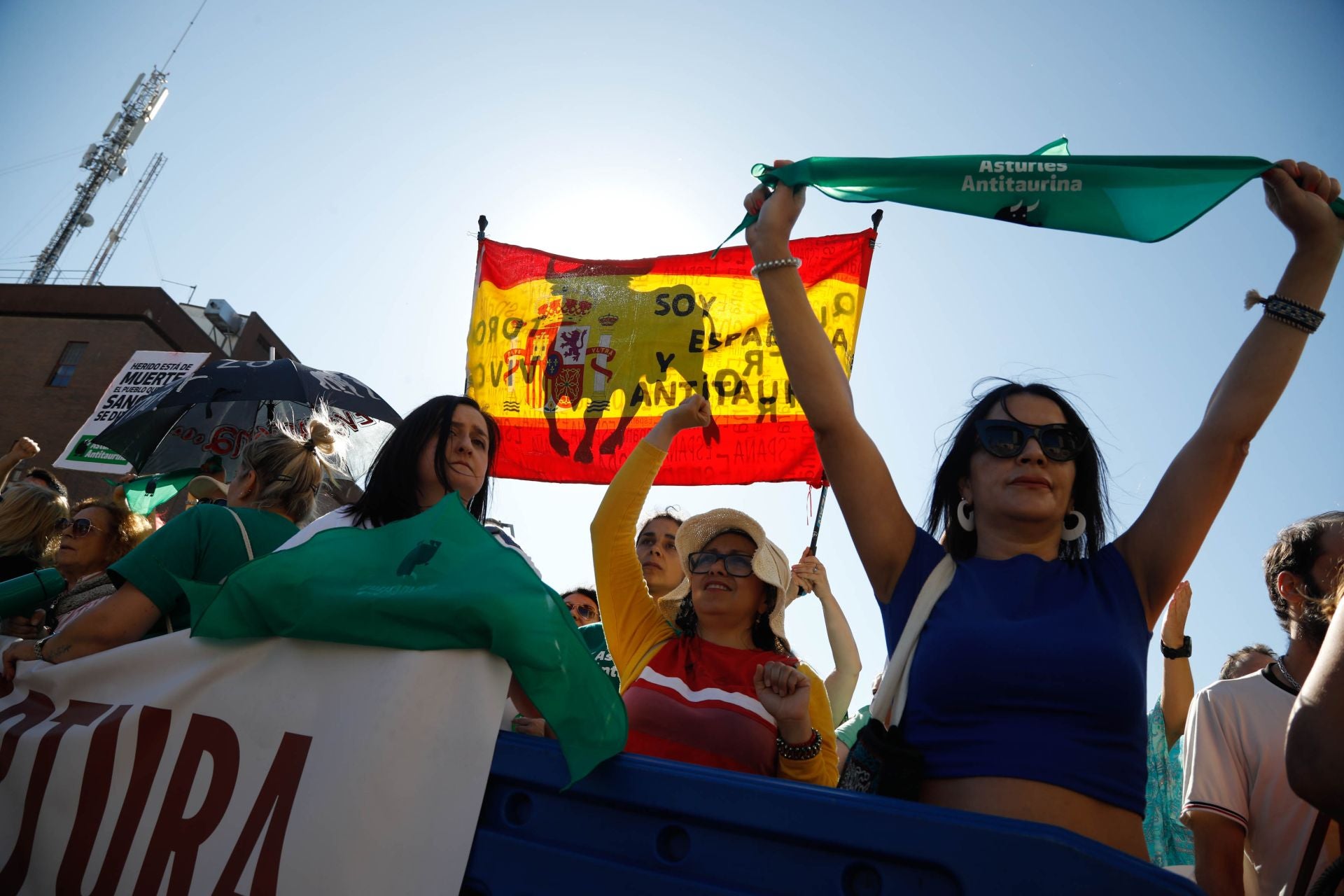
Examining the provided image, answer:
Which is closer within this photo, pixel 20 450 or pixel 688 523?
pixel 688 523

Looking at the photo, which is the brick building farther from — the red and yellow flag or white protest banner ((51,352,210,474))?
the red and yellow flag

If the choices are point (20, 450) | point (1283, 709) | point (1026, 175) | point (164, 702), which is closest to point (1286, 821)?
point (1283, 709)

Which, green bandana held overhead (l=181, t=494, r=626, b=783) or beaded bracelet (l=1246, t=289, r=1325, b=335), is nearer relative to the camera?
green bandana held overhead (l=181, t=494, r=626, b=783)

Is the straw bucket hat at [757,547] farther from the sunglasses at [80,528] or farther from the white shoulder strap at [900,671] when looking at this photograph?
the sunglasses at [80,528]

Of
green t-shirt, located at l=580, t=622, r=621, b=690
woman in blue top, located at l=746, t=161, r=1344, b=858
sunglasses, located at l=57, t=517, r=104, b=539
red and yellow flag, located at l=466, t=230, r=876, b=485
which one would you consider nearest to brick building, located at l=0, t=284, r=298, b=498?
red and yellow flag, located at l=466, t=230, r=876, b=485

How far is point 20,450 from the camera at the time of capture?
5.65 metres

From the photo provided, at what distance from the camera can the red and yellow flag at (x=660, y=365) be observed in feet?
17.4

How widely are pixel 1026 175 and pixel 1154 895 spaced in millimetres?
1665

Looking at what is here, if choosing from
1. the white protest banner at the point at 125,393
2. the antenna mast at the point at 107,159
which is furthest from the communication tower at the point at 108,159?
the white protest banner at the point at 125,393

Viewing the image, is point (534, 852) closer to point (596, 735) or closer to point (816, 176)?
point (596, 735)

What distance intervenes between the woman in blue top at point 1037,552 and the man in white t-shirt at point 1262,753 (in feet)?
2.88

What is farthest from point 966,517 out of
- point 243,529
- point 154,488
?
point 154,488

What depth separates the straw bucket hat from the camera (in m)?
2.83

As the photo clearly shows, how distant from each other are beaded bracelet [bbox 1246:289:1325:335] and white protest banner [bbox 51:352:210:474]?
8080mm
